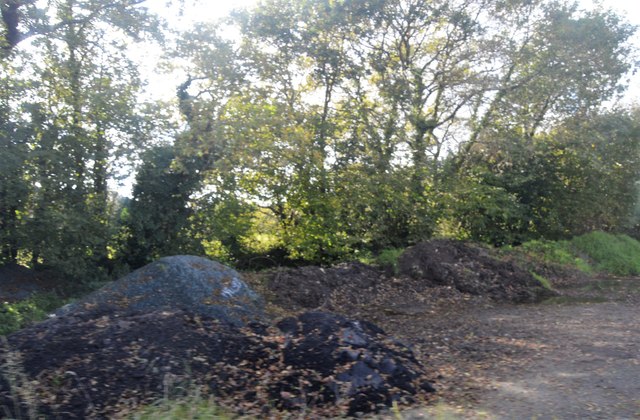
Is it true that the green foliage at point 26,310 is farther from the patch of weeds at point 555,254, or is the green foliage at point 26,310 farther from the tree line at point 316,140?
the patch of weeds at point 555,254

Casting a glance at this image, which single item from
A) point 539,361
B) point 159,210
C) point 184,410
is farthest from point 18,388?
point 159,210

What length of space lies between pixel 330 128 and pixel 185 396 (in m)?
11.6

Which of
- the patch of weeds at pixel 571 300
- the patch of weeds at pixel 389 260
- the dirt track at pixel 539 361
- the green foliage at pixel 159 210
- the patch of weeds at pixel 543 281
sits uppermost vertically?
the green foliage at pixel 159 210

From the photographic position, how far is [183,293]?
31.3 ft

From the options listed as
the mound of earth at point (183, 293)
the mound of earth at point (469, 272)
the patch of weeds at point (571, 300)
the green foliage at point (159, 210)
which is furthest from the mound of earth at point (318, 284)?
the patch of weeds at point (571, 300)

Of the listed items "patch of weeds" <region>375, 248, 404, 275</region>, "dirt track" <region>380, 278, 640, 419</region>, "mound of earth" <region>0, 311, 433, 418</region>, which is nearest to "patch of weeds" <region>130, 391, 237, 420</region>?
"mound of earth" <region>0, 311, 433, 418</region>

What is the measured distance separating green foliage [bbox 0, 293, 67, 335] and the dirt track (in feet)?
19.2

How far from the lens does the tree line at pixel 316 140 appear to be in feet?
42.9

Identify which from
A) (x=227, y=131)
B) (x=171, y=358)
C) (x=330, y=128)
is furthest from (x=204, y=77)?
(x=171, y=358)

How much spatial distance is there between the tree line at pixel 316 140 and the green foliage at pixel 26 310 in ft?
3.12

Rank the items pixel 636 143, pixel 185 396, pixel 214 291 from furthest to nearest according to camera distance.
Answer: pixel 636 143 → pixel 214 291 → pixel 185 396

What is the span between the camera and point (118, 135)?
45.0 ft

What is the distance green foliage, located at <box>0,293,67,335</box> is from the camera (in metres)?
9.96

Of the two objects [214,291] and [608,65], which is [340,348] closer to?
[214,291]
